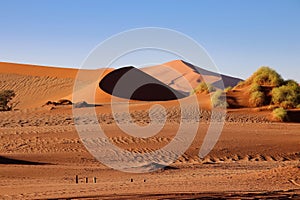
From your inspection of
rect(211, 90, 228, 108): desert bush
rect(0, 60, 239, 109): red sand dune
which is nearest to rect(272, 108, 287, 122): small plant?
rect(211, 90, 228, 108): desert bush

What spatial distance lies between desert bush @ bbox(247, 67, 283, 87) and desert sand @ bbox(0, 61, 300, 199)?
3513 mm

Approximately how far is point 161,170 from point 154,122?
11.2 m

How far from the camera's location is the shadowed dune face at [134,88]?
4364 cm

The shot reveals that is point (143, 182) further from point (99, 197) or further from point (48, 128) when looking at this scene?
point (48, 128)

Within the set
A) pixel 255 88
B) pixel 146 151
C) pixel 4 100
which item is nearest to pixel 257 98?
pixel 255 88

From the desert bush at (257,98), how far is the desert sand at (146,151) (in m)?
0.79

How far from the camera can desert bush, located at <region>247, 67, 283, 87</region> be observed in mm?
34125

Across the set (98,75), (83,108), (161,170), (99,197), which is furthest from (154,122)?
(98,75)

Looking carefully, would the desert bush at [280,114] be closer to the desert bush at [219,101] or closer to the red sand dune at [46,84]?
the desert bush at [219,101]

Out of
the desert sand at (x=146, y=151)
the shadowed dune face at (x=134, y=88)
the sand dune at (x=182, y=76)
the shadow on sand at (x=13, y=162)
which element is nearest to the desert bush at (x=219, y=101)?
the desert sand at (x=146, y=151)

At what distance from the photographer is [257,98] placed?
105 feet

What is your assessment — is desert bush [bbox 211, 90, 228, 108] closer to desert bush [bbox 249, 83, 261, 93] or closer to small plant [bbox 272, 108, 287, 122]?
desert bush [bbox 249, 83, 261, 93]

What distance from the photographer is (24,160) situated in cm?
1820

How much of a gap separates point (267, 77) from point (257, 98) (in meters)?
3.53
